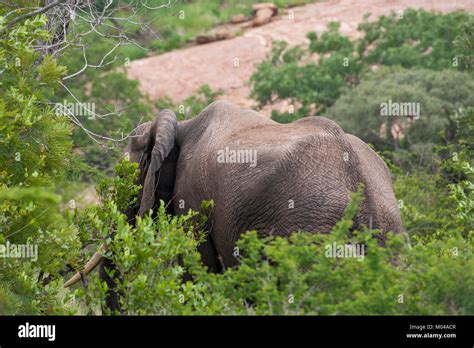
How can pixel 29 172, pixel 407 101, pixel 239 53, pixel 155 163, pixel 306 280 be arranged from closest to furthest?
pixel 306 280 → pixel 29 172 → pixel 155 163 → pixel 407 101 → pixel 239 53

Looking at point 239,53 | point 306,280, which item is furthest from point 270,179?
point 239,53

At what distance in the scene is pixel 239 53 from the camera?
1275 inches

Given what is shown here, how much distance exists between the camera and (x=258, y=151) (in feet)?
28.0

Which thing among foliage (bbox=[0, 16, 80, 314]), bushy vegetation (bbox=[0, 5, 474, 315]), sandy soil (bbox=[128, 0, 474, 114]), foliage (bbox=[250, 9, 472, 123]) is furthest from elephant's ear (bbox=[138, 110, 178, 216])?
A: sandy soil (bbox=[128, 0, 474, 114])

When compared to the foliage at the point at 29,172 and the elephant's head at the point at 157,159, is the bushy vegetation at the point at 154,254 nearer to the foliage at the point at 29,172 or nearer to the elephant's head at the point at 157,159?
the foliage at the point at 29,172

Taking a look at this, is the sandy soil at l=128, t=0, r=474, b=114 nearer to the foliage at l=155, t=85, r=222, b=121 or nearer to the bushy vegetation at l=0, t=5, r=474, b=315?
the foliage at l=155, t=85, r=222, b=121

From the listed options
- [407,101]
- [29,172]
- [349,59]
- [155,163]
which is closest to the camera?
[29,172]

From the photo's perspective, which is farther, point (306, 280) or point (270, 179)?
point (270, 179)

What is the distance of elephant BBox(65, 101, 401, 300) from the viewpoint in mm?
8133

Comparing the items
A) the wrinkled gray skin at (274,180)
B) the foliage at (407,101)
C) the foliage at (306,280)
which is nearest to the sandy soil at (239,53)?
the foliage at (407,101)

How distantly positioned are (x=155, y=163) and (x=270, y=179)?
189cm

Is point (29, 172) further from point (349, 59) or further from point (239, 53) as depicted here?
point (239, 53)
